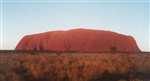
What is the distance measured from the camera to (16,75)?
15953 mm

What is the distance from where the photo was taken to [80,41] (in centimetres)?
7431

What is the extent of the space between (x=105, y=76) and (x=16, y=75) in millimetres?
4499

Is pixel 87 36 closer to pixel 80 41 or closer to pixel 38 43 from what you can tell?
pixel 80 41

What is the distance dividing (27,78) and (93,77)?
3124 mm

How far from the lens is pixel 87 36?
7594 centimetres

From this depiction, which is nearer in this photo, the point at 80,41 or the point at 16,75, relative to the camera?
the point at 16,75

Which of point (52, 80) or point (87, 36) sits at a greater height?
A: point (52, 80)

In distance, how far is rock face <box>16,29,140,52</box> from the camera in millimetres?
72125

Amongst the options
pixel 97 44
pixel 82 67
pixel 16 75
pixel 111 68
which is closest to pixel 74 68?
pixel 82 67

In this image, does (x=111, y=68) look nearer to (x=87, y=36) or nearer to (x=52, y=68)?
(x=52, y=68)

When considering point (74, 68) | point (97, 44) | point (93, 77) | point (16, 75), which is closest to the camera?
point (16, 75)

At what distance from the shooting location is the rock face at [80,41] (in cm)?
7212

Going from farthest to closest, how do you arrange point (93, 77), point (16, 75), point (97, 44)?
point (97, 44) < point (93, 77) < point (16, 75)

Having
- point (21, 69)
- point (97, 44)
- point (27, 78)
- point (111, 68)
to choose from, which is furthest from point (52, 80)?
point (97, 44)
